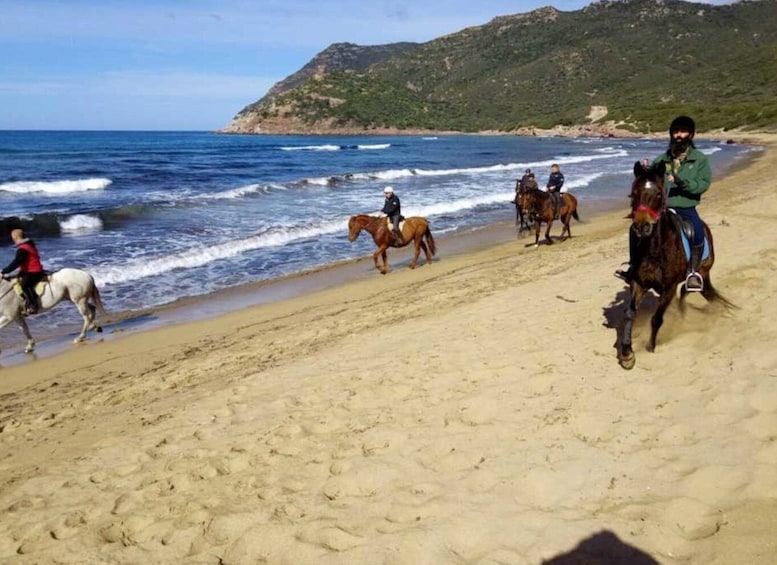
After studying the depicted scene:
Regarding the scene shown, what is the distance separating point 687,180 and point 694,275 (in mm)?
1089

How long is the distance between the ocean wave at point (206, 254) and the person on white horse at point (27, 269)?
3.37 m

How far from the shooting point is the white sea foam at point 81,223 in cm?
2197

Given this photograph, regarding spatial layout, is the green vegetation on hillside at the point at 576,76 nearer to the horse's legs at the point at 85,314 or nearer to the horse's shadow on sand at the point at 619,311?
the horse's shadow on sand at the point at 619,311

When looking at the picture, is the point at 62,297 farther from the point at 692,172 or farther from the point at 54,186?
the point at 54,186

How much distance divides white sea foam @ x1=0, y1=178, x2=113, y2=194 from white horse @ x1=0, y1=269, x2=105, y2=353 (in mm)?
28380

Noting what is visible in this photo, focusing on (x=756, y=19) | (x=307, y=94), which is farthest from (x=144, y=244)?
(x=756, y=19)

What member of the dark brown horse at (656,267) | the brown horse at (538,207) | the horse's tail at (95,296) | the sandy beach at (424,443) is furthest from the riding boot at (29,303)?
the brown horse at (538,207)

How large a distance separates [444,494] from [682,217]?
4.45m

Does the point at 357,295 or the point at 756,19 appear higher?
the point at 756,19

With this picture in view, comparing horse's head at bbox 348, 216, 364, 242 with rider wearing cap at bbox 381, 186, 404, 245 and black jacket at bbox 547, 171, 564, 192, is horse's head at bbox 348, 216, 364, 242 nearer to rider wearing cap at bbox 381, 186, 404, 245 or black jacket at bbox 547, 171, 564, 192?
rider wearing cap at bbox 381, 186, 404, 245

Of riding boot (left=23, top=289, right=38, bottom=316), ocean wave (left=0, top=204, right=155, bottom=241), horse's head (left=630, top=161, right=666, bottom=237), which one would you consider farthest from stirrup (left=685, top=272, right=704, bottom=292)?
ocean wave (left=0, top=204, right=155, bottom=241)

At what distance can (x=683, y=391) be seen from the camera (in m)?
5.41

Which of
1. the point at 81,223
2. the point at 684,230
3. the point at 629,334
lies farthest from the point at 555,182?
the point at 81,223

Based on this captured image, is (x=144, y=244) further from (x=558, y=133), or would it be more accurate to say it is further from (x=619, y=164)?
(x=558, y=133)
